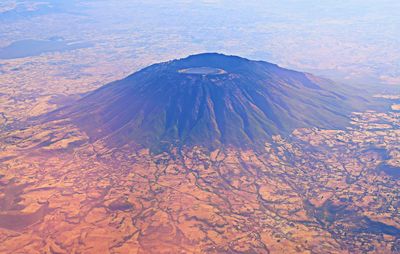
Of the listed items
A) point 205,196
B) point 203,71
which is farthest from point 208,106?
point 205,196

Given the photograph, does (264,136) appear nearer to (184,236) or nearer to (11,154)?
(184,236)

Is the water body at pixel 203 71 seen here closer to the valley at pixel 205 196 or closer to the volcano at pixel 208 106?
the volcano at pixel 208 106

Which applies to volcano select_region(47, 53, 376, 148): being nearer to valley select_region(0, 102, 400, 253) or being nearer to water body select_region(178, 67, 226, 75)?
water body select_region(178, 67, 226, 75)

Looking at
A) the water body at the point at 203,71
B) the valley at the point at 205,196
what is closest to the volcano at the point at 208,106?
the water body at the point at 203,71

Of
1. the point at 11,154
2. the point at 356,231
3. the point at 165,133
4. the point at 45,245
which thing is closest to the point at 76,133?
the point at 11,154

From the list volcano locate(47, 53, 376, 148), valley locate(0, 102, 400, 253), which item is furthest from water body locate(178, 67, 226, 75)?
valley locate(0, 102, 400, 253)

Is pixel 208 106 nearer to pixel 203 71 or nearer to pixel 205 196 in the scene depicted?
pixel 203 71

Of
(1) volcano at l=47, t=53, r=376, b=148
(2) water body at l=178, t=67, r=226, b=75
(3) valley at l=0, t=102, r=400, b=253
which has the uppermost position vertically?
(2) water body at l=178, t=67, r=226, b=75

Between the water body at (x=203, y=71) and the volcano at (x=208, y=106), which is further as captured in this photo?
the water body at (x=203, y=71)
